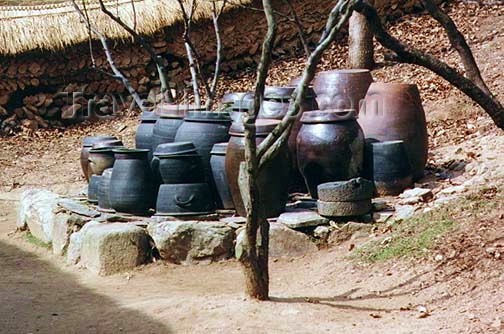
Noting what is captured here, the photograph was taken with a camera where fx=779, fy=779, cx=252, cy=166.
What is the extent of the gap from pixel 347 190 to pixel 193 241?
1.17 meters

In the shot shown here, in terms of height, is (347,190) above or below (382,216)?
Answer: above

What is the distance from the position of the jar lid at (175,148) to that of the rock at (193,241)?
21.4 inches

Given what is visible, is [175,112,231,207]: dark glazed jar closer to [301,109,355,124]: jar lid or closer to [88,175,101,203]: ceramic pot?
[301,109,355,124]: jar lid

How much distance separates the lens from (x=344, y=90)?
6.55 m

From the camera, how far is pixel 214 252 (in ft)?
18.4

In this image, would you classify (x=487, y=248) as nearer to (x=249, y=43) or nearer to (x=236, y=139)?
(x=236, y=139)

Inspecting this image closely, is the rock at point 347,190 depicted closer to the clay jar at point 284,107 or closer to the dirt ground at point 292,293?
the dirt ground at point 292,293

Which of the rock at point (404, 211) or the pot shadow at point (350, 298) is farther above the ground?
the rock at point (404, 211)

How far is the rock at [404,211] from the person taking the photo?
5.62 meters

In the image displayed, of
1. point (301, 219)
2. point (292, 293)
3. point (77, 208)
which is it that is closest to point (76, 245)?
point (77, 208)

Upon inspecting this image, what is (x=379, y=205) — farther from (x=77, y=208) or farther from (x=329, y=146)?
(x=77, y=208)

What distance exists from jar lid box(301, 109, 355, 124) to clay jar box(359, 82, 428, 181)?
0.42 meters

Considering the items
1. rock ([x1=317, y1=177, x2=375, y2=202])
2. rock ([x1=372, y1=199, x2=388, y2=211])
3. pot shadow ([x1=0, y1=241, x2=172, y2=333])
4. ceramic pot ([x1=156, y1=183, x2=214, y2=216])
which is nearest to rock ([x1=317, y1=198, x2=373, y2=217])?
rock ([x1=317, y1=177, x2=375, y2=202])

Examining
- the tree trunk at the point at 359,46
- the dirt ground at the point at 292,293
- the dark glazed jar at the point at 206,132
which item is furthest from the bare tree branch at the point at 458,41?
the tree trunk at the point at 359,46
